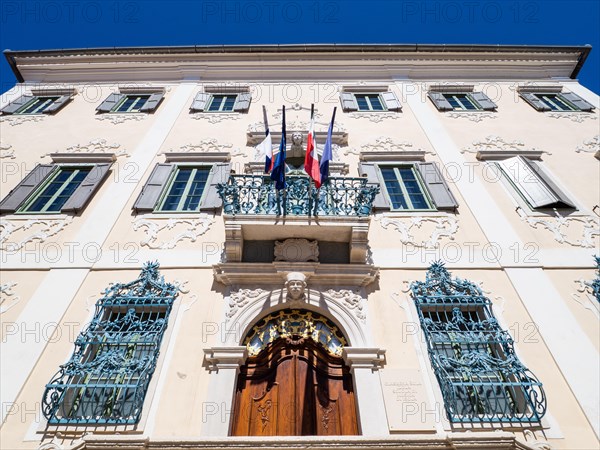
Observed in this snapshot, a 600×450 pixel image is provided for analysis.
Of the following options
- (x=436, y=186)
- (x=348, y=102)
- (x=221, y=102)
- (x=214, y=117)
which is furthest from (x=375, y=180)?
(x=221, y=102)

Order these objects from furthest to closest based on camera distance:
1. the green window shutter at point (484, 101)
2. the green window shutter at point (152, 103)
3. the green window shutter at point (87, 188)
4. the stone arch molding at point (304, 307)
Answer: the green window shutter at point (484, 101) < the green window shutter at point (152, 103) < the green window shutter at point (87, 188) < the stone arch molding at point (304, 307)

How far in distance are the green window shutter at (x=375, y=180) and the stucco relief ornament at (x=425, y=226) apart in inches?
11.2

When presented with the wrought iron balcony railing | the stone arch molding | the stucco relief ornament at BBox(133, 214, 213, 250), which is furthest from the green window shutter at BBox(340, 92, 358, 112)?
the stone arch molding

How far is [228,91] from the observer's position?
12078mm

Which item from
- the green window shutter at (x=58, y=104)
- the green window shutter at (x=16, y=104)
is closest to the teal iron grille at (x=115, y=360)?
the green window shutter at (x=58, y=104)

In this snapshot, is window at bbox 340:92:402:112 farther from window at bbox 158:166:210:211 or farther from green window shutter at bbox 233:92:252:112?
window at bbox 158:166:210:211

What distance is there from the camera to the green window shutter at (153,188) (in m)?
7.41

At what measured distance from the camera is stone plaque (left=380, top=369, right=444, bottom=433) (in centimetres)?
461

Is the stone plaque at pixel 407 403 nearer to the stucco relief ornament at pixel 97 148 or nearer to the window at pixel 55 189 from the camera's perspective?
the window at pixel 55 189

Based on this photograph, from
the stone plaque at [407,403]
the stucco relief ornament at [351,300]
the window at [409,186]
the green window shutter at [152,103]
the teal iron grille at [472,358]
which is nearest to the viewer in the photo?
the stone plaque at [407,403]

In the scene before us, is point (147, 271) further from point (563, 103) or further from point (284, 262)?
point (563, 103)

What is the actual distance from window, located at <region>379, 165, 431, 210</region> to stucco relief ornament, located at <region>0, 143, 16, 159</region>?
8.57 m

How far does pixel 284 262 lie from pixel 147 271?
7.22 ft

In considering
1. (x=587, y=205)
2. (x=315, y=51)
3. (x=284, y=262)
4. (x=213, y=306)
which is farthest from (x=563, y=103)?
(x=213, y=306)
